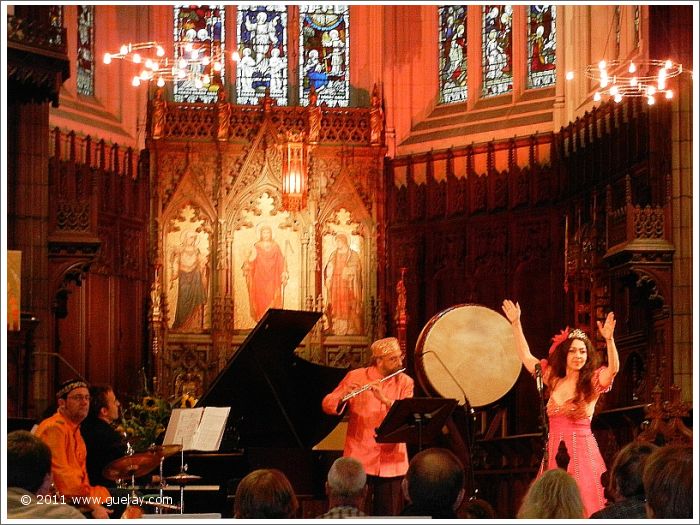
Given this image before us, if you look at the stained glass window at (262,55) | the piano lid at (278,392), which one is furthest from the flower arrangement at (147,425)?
the stained glass window at (262,55)

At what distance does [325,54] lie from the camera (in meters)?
19.0

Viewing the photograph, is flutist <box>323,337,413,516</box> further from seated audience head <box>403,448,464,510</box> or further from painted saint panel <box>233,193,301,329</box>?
painted saint panel <box>233,193,301,329</box>

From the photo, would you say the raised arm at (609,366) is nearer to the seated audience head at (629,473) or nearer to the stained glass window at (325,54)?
the seated audience head at (629,473)

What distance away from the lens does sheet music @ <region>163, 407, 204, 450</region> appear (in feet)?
28.3

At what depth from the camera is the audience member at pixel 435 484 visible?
16.2ft

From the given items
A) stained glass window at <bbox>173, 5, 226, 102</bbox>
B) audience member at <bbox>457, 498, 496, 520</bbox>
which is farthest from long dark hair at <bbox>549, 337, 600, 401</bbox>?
stained glass window at <bbox>173, 5, 226, 102</bbox>

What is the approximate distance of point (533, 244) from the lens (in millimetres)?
16438

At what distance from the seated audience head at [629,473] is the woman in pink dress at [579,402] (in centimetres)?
297

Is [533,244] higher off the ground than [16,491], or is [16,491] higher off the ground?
[533,244]

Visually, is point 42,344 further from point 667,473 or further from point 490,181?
point 667,473

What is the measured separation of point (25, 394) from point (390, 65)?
28.6ft

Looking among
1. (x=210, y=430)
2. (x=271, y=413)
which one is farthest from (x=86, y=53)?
(x=210, y=430)

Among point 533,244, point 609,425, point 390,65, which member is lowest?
point 609,425

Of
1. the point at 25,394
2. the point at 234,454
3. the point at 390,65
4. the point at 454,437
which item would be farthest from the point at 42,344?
the point at 390,65
